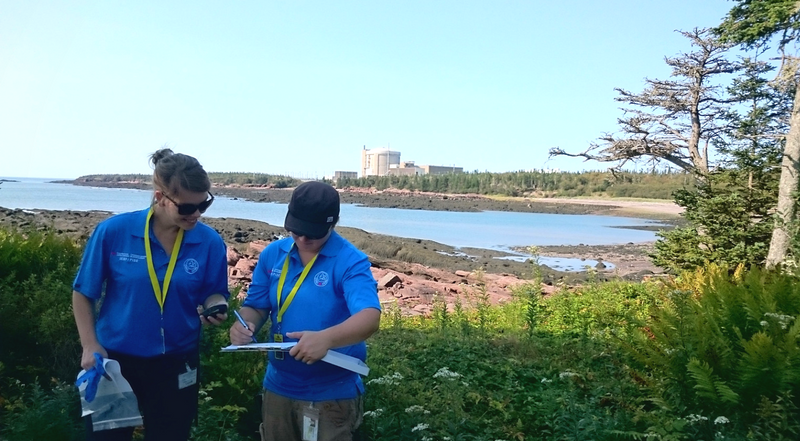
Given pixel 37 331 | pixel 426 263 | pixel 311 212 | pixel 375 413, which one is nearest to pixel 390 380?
pixel 375 413

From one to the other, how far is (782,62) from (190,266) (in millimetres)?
14474

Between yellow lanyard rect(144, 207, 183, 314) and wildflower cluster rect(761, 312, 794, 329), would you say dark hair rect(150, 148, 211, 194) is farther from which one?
wildflower cluster rect(761, 312, 794, 329)

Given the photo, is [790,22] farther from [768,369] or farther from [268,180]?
[268,180]

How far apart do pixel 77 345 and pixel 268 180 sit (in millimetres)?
126073

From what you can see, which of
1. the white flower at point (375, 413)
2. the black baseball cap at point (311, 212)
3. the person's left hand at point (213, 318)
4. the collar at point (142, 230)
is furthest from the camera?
the white flower at point (375, 413)

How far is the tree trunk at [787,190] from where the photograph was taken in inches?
→ 504

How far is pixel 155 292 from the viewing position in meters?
3.19

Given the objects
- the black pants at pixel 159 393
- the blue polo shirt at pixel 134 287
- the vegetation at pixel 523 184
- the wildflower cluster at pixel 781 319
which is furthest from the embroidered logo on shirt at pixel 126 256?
the vegetation at pixel 523 184

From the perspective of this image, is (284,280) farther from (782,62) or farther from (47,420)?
(782,62)

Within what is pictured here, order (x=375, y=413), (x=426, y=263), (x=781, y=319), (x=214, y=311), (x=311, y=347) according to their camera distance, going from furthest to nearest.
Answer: (x=426, y=263)
(x=781, y=319)
(x=375, y=413)
(x=214, y=311)
(x=311, y=347)

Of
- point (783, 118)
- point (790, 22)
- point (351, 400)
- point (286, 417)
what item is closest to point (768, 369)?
point (351, 400)

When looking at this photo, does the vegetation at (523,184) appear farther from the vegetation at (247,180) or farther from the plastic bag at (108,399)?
the plastic bag at (108,399)

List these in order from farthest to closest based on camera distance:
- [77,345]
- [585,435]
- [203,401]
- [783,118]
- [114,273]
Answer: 1. [783,118]
2. [77,345]
3. [203,401]
4. [585,435]
5. [114,273]

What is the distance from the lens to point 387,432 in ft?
14.1
